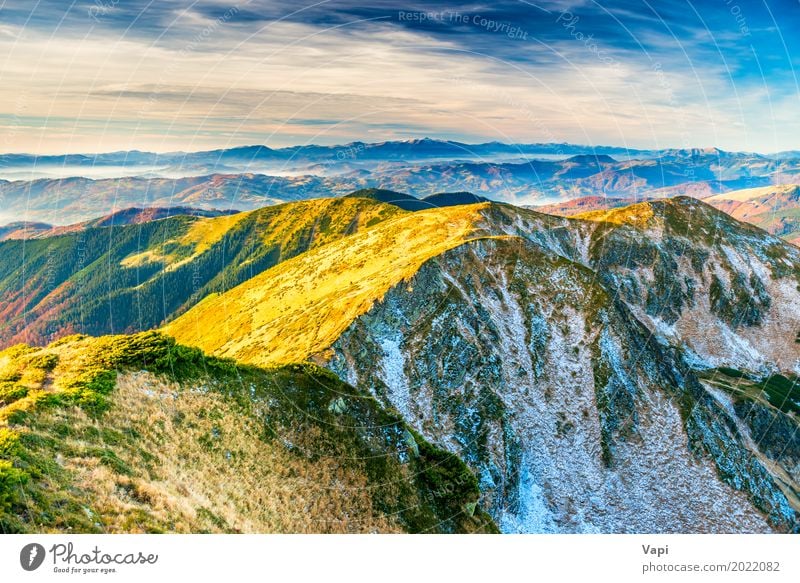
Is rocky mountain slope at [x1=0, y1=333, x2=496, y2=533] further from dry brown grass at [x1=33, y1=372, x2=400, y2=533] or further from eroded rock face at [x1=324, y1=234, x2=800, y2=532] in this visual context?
eroded rock face at [x1=324, y1=234, x2=800, y2=532]

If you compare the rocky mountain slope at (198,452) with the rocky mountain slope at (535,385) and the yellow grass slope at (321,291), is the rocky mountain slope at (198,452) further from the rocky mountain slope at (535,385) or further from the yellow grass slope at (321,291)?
the yellow grass slope at (321,291)

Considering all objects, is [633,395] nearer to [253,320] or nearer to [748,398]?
[748,398]

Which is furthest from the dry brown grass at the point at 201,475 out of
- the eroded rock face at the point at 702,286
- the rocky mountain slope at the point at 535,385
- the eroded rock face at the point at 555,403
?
the eroded rock face at the point at 702,286
